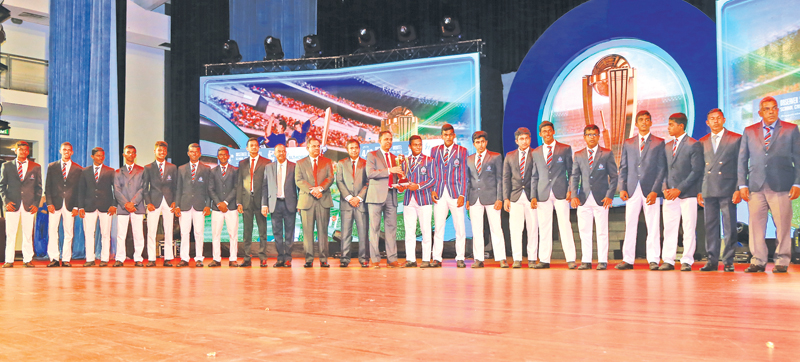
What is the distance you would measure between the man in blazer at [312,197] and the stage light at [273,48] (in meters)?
3.40

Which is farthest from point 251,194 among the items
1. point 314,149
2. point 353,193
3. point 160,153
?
point 160,153

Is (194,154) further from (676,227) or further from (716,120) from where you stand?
(716,120)

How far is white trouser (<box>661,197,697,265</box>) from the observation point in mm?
4398

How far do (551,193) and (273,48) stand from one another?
16.2 feet

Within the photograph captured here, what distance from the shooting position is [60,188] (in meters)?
6.43

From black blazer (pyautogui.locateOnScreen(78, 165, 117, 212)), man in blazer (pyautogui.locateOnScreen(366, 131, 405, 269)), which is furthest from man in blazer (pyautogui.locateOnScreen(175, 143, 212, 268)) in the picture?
man in blazer (pyautogui.locateOnScreen(366, 131, 405, 269))

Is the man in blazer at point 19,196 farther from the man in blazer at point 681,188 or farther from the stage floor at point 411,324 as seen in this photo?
the man in blazer at point 681,188

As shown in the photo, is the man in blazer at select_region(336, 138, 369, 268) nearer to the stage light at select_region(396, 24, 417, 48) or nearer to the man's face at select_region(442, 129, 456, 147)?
the man's face at select_region(442, 129, 456, 147)

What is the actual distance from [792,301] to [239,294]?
6.77 feet

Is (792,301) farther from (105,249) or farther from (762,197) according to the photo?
(105,249)

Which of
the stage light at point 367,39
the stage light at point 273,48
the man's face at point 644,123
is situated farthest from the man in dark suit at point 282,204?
the stage light at point 273,48

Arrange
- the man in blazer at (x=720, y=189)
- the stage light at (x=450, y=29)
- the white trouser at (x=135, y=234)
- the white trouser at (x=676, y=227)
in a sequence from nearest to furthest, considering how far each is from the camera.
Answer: the man in blazer at (x=720, y=189)
the white trouser at (x=676, y=227)
the white trouser at (x=135, y=234)
the stage light at (x=450, y=29)

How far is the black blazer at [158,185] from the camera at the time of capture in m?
6.18

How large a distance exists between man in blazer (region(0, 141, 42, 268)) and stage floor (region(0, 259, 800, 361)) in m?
4.28
